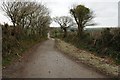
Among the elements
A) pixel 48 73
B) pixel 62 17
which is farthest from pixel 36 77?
pixel 62 17

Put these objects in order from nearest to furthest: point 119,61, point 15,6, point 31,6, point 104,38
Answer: point 119,61 → point 104,38 → point 15,6 → point 31,6

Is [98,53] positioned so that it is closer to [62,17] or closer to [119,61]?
[119,61]

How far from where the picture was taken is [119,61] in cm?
1286

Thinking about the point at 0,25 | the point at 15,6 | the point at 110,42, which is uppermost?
the point at 15,6

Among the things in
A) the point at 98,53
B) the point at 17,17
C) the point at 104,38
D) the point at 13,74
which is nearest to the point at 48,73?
the point at 13,74

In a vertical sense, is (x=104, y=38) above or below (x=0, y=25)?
below

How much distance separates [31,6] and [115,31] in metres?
16.9

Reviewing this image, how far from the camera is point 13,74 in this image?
9734mm

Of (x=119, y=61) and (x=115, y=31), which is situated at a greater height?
(x=115, y=31)

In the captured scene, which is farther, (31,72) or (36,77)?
(31,72)

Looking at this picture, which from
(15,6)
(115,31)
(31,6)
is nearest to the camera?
(115,31)

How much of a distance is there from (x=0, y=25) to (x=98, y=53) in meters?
10.1

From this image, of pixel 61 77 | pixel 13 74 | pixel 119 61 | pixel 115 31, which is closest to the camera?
pixel 61 77

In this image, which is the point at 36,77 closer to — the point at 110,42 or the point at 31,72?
the point at 31,72
